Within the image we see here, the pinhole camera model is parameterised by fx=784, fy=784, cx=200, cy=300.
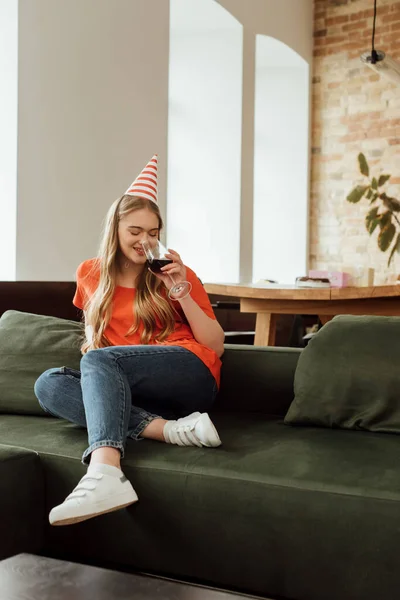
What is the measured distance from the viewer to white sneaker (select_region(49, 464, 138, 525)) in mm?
1822

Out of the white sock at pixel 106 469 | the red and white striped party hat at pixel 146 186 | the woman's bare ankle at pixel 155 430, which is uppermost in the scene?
the red and white striped party hat at pixel 146 186

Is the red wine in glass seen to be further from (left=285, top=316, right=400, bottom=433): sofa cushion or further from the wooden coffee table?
the wooden coffee table

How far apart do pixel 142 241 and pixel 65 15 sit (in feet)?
7.83

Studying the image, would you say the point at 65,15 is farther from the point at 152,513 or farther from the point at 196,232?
the point at 152,513

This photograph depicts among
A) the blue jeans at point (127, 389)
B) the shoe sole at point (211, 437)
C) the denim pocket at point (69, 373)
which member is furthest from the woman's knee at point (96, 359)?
the shoe sole at point (211, 437)

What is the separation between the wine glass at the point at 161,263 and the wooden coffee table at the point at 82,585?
45.5 inches

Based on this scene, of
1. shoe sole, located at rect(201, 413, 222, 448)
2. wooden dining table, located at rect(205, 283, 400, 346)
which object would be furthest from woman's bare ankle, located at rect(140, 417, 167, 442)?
wooden dining table, located at rect(205, 283, 400, 346)

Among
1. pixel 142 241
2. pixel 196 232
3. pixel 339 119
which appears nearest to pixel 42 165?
pixel 142 241

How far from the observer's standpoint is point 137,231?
251 cm

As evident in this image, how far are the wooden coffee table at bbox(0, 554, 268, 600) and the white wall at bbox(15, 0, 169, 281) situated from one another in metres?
2.94

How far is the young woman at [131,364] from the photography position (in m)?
1.98

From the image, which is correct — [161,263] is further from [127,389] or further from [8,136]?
[8,136]

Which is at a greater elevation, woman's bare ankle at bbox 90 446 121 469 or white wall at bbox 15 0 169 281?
white wall at bbox 15 0 169 281

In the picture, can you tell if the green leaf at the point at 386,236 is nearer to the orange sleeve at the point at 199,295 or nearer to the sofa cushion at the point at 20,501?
the orange sleeve at the point at 199,295
